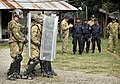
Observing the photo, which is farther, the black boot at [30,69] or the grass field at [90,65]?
the grass field at [90,65]

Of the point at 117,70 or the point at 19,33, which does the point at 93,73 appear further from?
the point at 19,33

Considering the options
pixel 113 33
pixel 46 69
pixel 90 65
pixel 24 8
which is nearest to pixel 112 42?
pixel 113 33

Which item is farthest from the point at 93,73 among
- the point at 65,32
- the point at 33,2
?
the point at 33,2

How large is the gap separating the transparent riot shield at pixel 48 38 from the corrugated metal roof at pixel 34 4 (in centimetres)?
1418

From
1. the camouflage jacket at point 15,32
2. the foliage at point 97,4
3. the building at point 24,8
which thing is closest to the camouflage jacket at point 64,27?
the building at point 24,8

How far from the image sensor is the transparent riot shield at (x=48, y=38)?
1081 centimetres

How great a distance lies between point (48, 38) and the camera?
427 inches

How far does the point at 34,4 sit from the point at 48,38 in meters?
17.1

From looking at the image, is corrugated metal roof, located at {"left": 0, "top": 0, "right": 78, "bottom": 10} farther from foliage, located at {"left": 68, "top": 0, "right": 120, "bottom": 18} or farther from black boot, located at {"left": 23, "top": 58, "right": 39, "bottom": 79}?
black boot, located at {"left": 23, "top": 58, "right": 39, "bottom": 79}

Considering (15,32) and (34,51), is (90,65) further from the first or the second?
(15,32)

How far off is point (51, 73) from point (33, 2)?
17.5 metres

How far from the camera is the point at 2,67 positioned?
13117 mm

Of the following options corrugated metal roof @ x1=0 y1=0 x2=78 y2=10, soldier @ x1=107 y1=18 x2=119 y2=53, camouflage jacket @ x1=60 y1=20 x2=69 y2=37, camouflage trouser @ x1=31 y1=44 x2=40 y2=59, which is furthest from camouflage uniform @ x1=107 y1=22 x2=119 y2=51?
camouflage trouser @ x1=31 y1=44 x2=40 y2=59

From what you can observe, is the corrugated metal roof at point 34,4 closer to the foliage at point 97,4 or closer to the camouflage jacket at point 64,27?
the camouflage jacket at point 64,27
